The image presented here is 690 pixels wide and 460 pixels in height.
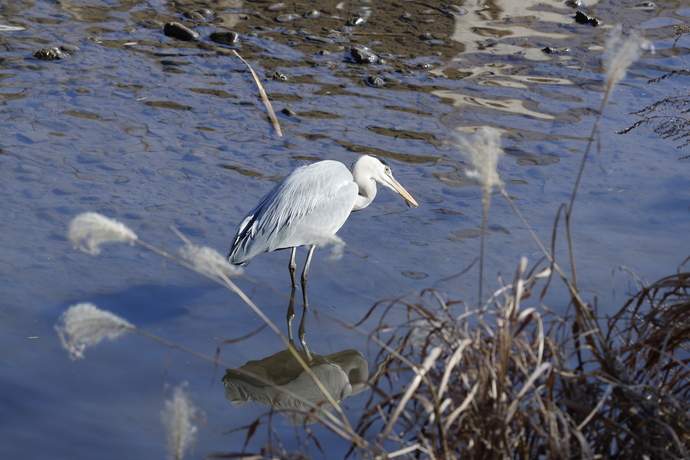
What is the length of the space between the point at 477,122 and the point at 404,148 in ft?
3.02

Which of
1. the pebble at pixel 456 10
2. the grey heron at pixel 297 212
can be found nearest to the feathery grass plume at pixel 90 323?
the grey heron at pixel 297 212

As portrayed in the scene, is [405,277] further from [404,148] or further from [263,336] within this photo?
[404,148]

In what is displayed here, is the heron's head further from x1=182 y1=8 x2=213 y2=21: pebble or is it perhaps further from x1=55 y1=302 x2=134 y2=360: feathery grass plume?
x1=182 y1=8 x2=213 y2=21: pebble

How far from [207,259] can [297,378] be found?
6.04ft

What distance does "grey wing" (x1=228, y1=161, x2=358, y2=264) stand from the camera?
15.3 feet

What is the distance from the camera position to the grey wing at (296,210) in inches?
184

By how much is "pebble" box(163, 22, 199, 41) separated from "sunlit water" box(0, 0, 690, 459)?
14cm

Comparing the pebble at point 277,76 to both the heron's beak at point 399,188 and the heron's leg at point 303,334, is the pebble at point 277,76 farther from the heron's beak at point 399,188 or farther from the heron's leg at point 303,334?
the heron's leg at point 303,334

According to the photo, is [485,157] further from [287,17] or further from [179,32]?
[287,17]

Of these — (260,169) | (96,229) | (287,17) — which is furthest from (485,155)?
(287,17)

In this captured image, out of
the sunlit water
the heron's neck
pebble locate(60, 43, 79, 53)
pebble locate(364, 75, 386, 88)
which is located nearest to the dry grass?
the sunlit water

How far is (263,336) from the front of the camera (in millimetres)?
4320

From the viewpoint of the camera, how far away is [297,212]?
484cm

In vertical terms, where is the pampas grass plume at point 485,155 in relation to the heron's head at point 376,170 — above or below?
above
